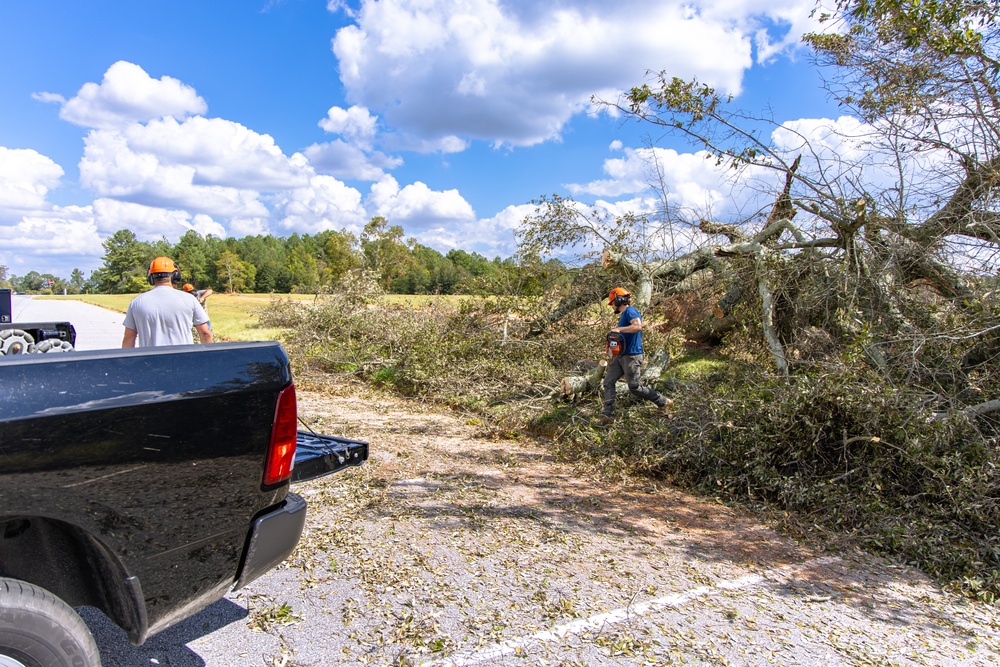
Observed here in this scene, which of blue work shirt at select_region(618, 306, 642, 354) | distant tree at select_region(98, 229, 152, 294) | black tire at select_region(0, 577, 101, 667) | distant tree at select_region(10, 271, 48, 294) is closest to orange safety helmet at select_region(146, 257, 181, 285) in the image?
black tire at select_region(0, 577, 101, 667)

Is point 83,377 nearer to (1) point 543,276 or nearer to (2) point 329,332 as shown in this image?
(1) point 543,276

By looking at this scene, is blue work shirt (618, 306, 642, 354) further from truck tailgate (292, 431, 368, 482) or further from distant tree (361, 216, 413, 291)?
distant tree (361, 216, 413, 291)

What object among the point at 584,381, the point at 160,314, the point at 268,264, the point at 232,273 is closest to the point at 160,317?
the point at 160,314

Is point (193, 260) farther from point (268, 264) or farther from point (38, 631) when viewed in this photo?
point (38, 631)

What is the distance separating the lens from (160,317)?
185 inches

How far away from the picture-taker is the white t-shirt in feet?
15.3

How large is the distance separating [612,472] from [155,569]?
430cm

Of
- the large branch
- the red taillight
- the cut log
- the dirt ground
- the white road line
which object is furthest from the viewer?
the cut log

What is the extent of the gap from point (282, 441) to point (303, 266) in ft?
199

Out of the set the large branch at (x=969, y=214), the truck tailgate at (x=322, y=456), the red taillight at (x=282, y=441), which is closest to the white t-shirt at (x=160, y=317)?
the truck tailgate at (x=322, y=456)

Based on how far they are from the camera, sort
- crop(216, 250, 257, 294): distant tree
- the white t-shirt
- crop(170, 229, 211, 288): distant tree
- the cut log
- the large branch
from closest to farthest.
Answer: the white t-shirt < the large branch < the cut log < crop(216, 250, 257, 294): distant tree < crop(170, 229, 211, 288): distant tree

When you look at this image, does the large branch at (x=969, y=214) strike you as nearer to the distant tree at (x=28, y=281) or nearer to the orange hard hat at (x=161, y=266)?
the orange hard hat at (x=161, y=266)

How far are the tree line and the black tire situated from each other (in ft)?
18.2

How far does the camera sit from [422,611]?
3.12 m
